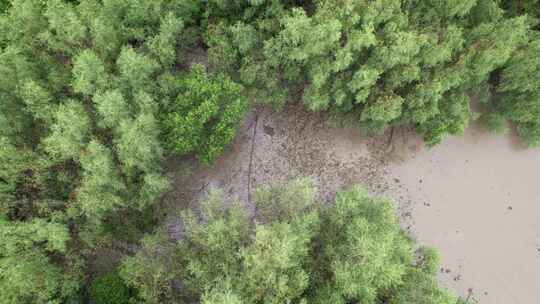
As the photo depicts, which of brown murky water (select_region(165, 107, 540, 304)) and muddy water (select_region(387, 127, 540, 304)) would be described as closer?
muddy water (select_region(387, 127, 540, 304))

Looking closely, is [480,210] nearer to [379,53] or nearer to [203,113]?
[379,53]

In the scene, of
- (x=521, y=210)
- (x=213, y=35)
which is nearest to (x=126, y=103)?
(x=213, y=35)

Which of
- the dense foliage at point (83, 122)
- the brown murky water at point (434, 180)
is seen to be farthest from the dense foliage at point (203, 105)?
the brown murky water at point (434, 180)

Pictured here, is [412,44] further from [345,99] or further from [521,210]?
[521,210]

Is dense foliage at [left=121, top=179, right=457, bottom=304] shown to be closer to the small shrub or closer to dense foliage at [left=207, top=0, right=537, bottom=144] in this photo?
the small shrub

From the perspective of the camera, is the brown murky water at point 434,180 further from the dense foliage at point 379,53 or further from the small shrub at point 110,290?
the small shrub at point 110,290

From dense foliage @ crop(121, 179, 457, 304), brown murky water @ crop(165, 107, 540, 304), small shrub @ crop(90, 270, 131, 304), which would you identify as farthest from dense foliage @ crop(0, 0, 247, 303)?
brown murky water @ crop(165, 107, 540, 304)

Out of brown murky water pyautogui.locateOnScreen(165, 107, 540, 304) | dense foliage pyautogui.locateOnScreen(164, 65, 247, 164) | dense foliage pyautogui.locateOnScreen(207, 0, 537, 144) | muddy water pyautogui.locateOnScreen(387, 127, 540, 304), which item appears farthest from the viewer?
brown murky water pyautogui.locateOnScreen(165, 107, 540, 304)
